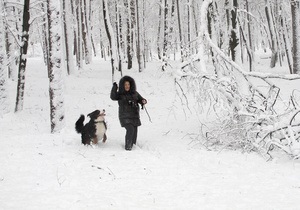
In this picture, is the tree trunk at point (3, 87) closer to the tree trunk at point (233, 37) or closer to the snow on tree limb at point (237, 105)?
the snow on tree limb at point (237, 105)

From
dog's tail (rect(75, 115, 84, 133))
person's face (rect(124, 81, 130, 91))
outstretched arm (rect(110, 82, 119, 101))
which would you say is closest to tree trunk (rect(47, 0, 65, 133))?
dog's tail (rect(75, 115, 84, 133))

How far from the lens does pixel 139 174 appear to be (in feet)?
18.8

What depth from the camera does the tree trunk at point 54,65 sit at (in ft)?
28.9

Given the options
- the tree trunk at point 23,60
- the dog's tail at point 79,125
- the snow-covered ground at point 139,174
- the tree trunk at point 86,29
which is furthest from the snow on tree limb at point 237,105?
the tree trunk at point 86,29

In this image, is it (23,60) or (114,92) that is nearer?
(114,92)

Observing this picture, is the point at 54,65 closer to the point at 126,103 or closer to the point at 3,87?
the point at 126,103

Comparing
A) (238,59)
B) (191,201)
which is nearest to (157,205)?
(191,201)

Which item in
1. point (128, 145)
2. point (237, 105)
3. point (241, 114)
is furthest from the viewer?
point (128, 145)

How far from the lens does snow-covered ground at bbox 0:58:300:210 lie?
4.43m

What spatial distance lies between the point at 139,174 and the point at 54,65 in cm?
458

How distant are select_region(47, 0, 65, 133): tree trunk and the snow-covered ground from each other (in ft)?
2.17

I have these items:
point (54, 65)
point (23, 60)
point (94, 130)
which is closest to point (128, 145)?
point (94, 130)

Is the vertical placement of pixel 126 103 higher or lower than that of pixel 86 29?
lower

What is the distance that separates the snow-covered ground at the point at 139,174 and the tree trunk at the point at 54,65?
0.66 metres
